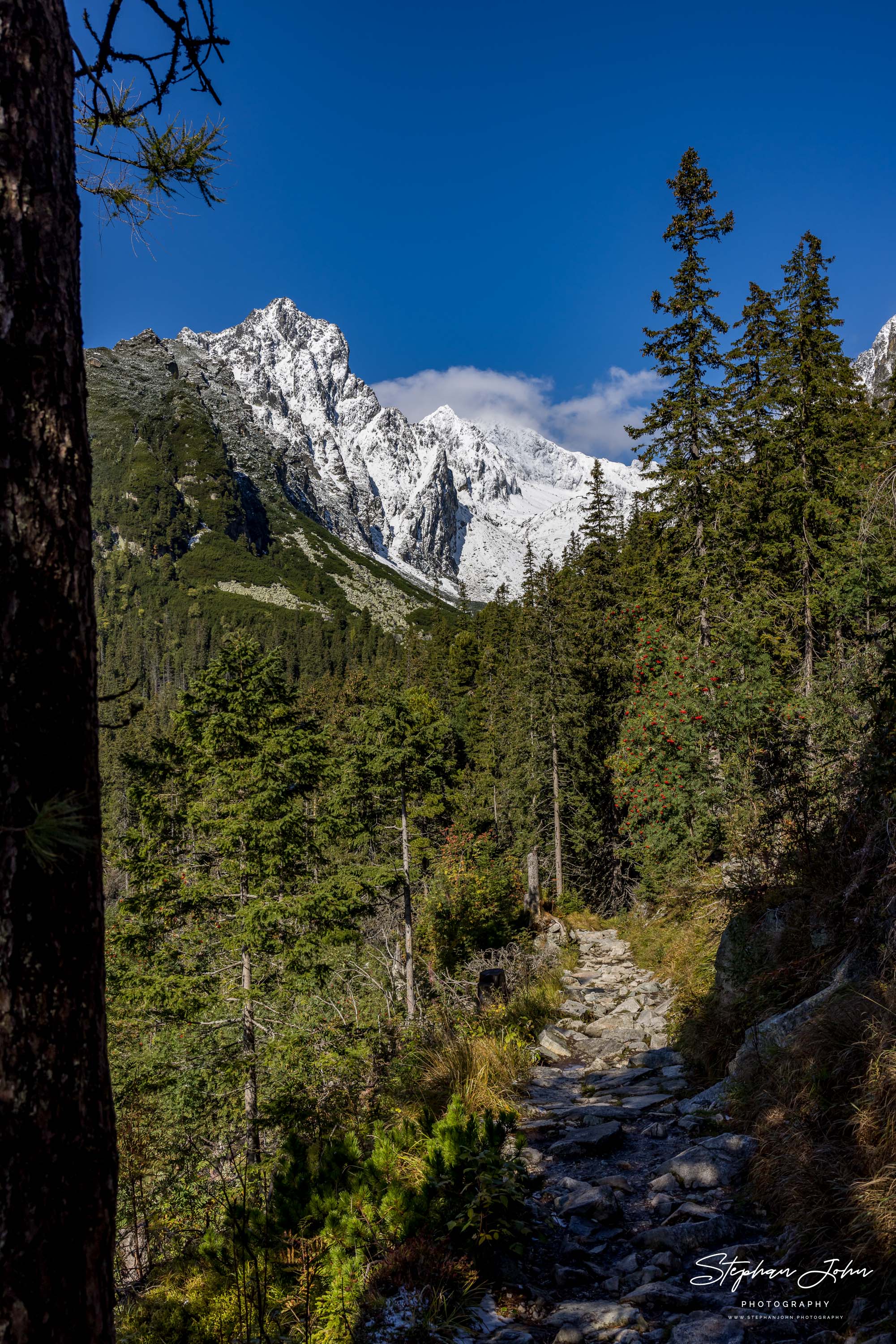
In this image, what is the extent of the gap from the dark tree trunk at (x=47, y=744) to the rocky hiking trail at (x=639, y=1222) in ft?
8.43

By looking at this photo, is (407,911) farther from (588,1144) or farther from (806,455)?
(806,455)

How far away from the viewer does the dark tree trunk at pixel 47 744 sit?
1440 millimetres

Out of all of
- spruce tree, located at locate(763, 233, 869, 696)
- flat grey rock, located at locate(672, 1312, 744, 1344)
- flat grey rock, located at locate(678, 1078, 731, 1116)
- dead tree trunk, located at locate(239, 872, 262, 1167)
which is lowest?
dead tree trunk, located at locate(239, 872, 262, 1167)

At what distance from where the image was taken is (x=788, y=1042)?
15.2ft

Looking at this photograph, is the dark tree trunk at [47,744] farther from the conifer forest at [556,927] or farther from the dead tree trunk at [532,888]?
the dead tree trunk at [532,888]

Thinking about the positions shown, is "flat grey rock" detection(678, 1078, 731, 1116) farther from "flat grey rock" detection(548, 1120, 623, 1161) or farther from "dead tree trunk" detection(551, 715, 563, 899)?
"dead tree trunk" detection(551, 715, 563, 899)

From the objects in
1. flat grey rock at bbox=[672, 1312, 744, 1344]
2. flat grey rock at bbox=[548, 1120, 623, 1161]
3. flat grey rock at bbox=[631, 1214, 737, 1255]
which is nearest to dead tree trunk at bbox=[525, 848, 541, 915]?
flat grey rock at bbox=[548, 1120, 623, 1161]

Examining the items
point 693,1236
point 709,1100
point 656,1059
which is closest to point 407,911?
point 656,1059

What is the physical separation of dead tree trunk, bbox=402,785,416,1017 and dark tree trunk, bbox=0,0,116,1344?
1298cm

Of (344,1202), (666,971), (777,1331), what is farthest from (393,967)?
(777,1331)

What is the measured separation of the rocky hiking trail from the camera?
3.00m

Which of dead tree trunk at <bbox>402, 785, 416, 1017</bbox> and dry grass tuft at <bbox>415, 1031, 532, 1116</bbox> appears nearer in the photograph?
dry grass tuft at <bbox>415, 1031, 532, 1116</bbox>

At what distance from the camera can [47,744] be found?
5.25 ft

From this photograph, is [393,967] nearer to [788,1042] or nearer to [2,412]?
[788,1042]
